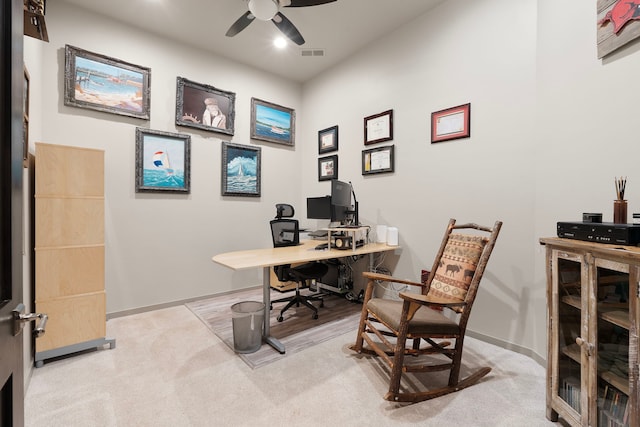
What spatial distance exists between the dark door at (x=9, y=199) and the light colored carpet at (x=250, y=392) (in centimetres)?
114

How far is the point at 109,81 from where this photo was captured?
3.10 meters

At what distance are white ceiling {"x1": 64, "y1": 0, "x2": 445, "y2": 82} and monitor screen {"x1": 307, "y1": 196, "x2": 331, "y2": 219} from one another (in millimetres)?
2019

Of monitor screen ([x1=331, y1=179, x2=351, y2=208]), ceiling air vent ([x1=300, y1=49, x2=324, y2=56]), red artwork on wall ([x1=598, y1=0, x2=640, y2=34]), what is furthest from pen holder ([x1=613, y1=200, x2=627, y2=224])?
ceiling air vent ([x1=300, y1=49, x2=324, y2=56])

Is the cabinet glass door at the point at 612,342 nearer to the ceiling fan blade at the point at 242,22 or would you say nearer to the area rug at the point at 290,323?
the area rug at the point at 290,323

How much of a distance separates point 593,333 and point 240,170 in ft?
12.7

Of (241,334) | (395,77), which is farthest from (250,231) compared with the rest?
(395,77)

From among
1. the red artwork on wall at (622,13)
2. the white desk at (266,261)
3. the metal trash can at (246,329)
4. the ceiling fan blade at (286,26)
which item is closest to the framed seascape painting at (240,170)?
the white desk at (266,261)

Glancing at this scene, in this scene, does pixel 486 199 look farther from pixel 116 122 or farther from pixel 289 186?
pixel 116 122

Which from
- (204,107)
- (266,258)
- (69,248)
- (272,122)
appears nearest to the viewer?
(69,248)

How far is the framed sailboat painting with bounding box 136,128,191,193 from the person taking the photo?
329cm

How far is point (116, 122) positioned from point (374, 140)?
9.92ft

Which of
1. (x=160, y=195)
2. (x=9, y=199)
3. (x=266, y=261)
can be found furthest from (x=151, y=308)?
(x=9, y=199)

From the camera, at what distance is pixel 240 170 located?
4.07 metres

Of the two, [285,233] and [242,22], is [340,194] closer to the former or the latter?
[285,233]
